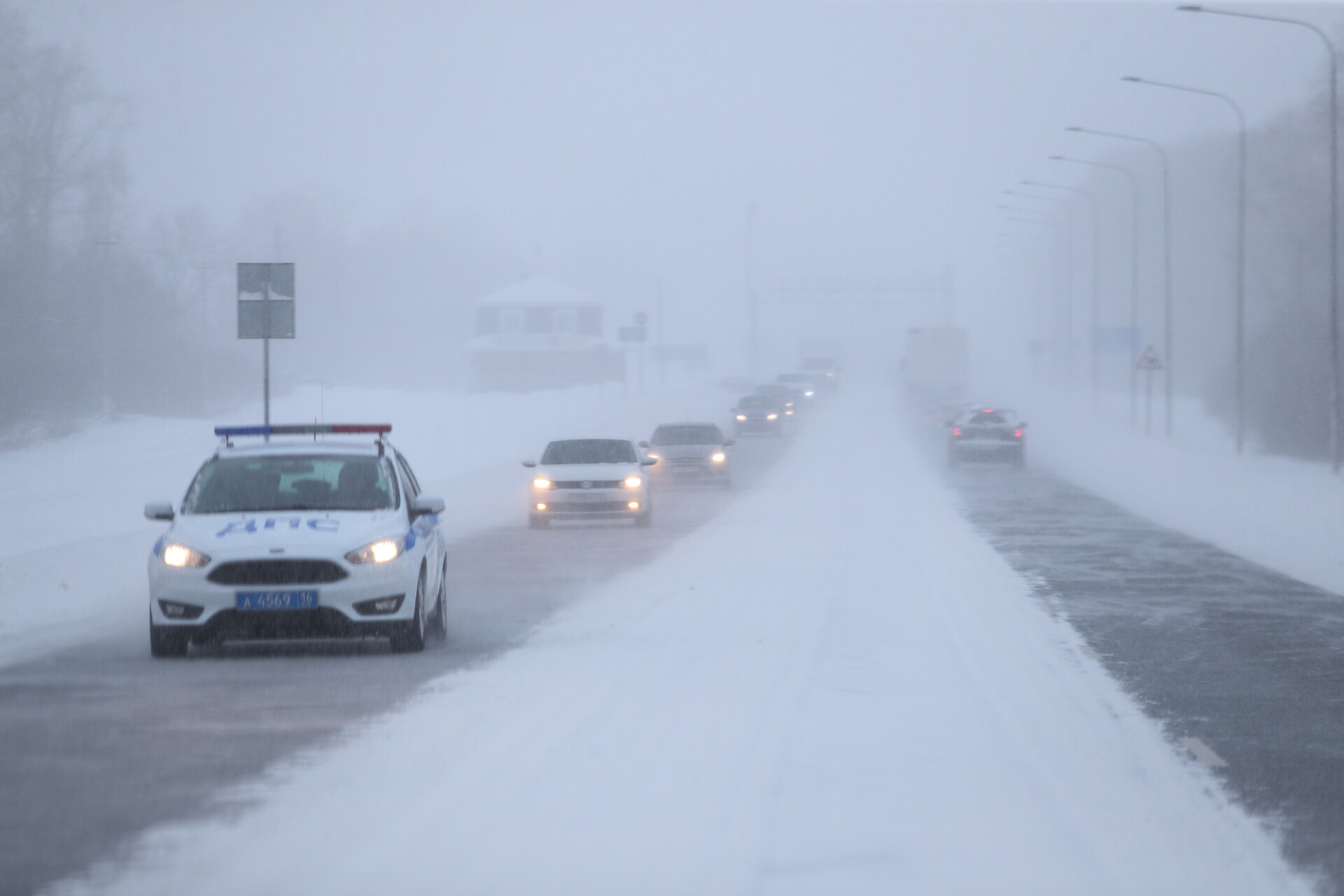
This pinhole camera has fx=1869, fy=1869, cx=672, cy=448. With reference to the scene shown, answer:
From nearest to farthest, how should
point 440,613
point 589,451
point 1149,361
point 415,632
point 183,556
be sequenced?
1. point 183,556
2. point 415,632
3. point 440,613
4. point 589,451
5. point 1149,361

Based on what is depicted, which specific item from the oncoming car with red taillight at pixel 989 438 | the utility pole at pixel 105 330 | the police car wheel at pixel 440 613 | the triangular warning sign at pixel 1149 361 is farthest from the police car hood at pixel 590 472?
the utility pole at pixel 105 330

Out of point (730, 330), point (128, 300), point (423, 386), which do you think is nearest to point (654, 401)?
point (128, 300)

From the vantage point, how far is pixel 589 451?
28.5m

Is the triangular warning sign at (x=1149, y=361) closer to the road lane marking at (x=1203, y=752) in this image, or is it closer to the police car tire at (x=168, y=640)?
the police car tire at (x=168, y=640)

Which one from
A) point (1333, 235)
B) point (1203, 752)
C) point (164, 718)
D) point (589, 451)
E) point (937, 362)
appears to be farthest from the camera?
point (937, 362)

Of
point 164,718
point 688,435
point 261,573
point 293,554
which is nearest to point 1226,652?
point 293,554

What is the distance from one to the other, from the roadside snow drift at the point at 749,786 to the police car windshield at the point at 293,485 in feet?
5.50

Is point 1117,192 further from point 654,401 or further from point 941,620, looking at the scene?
point 941,620

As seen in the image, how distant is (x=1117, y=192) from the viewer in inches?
5650

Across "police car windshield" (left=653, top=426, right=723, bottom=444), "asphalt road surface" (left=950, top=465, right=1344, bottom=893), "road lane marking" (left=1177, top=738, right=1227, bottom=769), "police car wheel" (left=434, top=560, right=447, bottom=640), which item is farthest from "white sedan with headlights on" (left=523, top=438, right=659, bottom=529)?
"road lane marking" (left=1177, top=738, right=1227, bottom=769)

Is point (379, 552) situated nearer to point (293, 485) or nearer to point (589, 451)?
point (293, 485)

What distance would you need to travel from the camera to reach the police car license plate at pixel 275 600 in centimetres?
1218

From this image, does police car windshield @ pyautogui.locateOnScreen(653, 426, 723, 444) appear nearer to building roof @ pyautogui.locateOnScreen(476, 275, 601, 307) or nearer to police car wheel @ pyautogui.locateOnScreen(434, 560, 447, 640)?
police car wheel @ pyautogui.locateOnScreen(434, 560, 447, 640)

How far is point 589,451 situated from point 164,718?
60.6ft
